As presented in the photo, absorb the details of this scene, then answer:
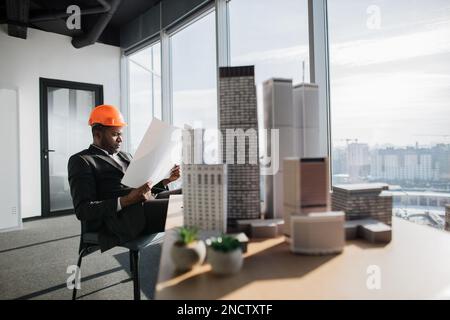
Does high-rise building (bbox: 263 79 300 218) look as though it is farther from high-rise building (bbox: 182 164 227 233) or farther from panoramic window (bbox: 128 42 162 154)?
panoramic window (bbox: 128 42 162 154)

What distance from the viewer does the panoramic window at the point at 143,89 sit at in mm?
5074

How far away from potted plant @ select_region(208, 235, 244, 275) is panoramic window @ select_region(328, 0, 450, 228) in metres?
1.54

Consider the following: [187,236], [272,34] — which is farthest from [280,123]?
[272,34]

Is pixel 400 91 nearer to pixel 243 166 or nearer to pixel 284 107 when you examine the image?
pixel 284 107

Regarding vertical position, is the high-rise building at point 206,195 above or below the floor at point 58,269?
above

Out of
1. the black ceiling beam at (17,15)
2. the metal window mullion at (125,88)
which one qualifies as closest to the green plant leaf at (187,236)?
the black ceiling beam at (17,15)

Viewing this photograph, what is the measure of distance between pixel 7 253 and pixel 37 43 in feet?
11.6

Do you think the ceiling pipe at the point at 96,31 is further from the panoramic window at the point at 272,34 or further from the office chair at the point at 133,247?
the office chair at the point at 133,247

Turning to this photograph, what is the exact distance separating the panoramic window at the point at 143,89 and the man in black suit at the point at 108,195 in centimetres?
261

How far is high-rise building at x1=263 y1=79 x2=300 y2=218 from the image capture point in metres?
1.03

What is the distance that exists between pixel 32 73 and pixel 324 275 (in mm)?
5786

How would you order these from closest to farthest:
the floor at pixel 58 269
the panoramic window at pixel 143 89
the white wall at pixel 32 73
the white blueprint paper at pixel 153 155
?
1. the white blueprint paper at pixel 153 155
2. the floor at pixel 58 269
3. the white wall at pixel 32 73
4. the panoramic window at pixel 143 89

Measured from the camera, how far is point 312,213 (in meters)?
0.90

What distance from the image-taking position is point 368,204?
1.05 metres
